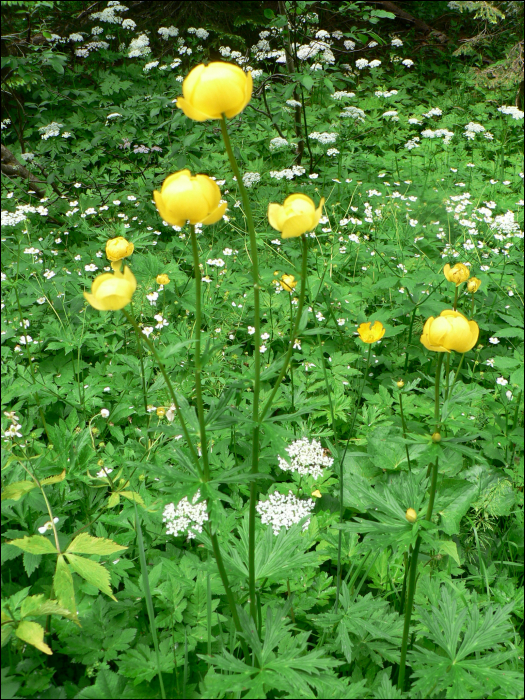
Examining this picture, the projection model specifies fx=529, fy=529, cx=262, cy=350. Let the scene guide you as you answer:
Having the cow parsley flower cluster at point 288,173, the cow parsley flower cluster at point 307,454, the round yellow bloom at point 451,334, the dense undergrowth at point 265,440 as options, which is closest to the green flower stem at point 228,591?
the dense undergrowth at point 265,440

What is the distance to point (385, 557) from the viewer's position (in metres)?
1.55

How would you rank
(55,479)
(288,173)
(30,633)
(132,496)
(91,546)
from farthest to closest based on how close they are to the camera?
1. (288,173)
2. (132,496)
3. (55,479)
4. (91,546)
5. (30,633)

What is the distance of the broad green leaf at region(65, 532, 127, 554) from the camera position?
123 cm

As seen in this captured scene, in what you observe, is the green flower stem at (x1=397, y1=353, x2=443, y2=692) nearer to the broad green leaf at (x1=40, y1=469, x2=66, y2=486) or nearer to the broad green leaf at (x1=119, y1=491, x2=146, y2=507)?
the broad green leaf at (x1=119, y1=491, x2=146, y2=507)

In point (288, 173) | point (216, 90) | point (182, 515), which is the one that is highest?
point (288, 173)

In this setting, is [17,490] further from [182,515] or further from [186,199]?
[186,199]

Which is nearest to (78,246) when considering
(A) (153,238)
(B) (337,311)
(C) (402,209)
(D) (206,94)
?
(A) (153,238)

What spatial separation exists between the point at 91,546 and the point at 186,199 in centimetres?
84

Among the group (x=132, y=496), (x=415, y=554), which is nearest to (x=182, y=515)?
(x=132, y=496)

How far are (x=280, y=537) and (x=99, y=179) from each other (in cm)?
359

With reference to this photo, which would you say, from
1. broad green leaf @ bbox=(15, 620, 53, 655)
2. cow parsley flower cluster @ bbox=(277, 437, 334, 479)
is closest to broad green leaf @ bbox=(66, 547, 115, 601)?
broad green leaf @ bbox=(15, 620, 53, 655)

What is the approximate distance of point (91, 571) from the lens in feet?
3.93

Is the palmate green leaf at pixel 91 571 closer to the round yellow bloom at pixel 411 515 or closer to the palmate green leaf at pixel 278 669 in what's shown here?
the palmate green leaf at pixel 278 669

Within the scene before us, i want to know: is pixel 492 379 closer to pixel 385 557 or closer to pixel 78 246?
pixel 385 557
